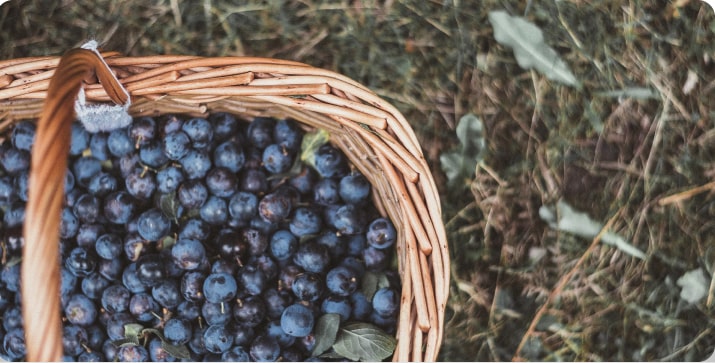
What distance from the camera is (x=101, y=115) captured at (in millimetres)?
916

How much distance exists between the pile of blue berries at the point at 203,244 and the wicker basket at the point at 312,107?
1.5 inches

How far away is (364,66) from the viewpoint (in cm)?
118

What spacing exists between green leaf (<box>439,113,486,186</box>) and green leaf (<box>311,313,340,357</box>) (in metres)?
0.40

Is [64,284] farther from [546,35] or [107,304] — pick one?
[546,35]

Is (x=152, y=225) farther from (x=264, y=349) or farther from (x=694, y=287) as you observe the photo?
(x=694, y=287)

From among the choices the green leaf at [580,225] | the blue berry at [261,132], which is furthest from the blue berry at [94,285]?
the green leaf at [580,225]

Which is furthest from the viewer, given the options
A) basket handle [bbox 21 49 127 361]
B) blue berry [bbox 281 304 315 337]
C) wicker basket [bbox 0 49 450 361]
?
blue berry [bbox 281 304 315 337]

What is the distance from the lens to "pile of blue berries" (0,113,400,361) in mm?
900

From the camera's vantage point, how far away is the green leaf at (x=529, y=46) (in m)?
1.17

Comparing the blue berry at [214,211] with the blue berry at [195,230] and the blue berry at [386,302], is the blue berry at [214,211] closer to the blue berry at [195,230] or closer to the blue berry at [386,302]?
the blue berry at [195,230]

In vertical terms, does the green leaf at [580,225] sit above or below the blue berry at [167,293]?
below

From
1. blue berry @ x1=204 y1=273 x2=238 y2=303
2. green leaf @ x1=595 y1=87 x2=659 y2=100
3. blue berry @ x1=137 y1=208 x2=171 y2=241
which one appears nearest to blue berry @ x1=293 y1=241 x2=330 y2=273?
blue berry @ x1=204 y1=273 x2=238 y2=303

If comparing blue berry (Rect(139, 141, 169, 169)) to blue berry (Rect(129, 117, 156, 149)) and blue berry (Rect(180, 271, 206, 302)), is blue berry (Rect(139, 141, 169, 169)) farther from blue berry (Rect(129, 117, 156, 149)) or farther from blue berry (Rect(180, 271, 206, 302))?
blue berry (Rect(180, 271, 206, 302))

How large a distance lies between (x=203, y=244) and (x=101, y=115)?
9.6 inches
